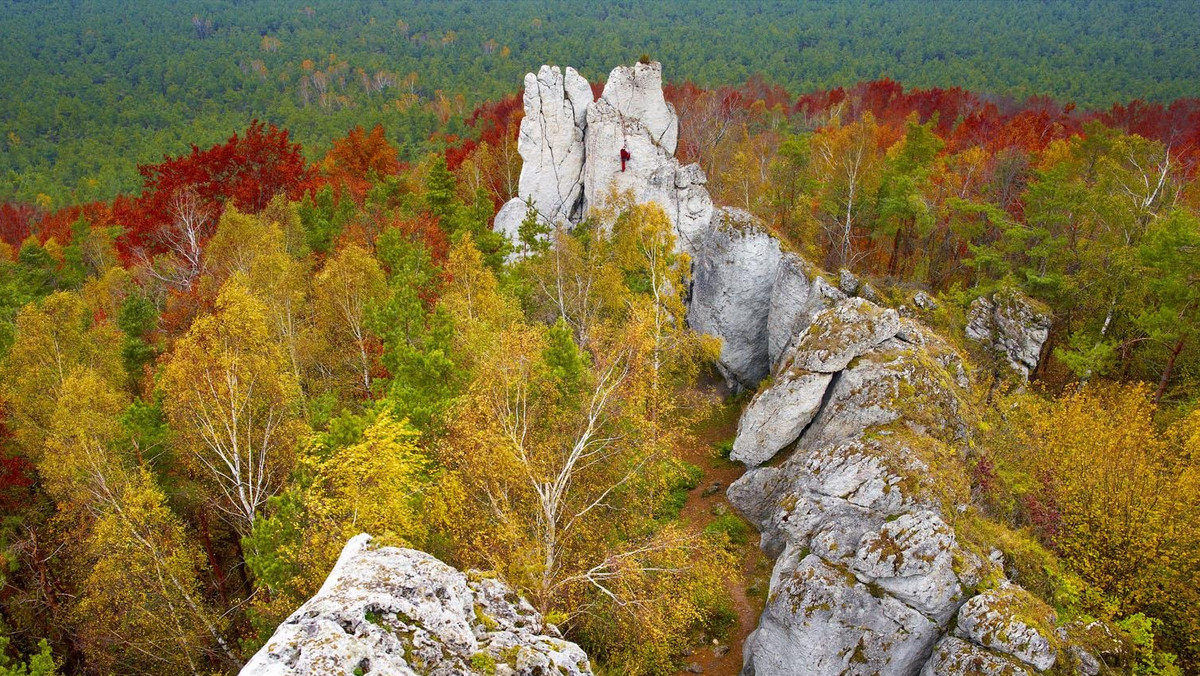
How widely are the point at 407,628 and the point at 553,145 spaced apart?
136ft

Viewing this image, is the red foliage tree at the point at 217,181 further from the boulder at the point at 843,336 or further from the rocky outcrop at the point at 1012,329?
the rocky outcrop at the point at 1012,329

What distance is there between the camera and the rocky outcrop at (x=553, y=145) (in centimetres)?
4738

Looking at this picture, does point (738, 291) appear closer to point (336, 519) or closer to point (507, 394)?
point (507, 394)

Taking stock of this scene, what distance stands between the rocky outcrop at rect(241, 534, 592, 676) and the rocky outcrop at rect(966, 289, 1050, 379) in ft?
86.9

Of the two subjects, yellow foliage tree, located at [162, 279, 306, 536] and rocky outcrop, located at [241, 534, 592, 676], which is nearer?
rocky outcrop, located at [241, 534, 592, 676]

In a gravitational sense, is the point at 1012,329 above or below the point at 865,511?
above

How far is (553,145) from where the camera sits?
4747cm

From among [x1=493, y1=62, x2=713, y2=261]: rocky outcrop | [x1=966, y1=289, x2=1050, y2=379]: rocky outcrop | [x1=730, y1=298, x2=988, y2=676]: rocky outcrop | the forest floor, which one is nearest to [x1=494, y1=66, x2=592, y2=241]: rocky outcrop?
[x1=493, y1=62, x2=713, y2=261]: rocky outcrop

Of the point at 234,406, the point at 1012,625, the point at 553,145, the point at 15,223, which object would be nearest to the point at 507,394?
the point at 234,406

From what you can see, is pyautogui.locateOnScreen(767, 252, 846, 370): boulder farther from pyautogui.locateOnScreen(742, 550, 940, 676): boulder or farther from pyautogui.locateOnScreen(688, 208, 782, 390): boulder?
pyautogui.locateOnScreen(742, 550, 940, 676): boulder

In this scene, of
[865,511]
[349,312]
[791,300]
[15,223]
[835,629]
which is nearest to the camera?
[835,629]

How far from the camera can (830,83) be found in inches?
4833

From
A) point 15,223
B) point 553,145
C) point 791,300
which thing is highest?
point 553,145

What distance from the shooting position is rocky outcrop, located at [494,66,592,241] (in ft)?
155
